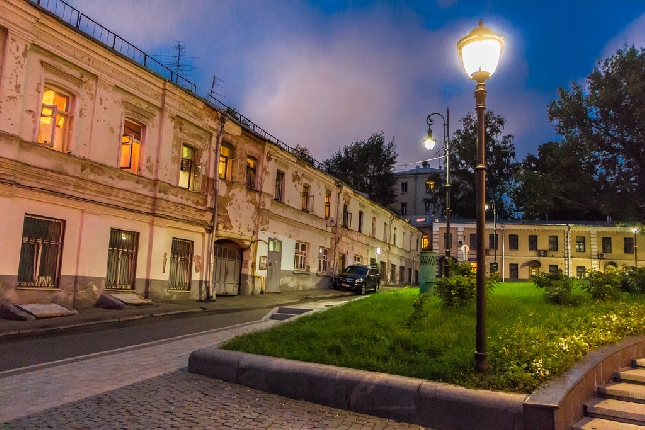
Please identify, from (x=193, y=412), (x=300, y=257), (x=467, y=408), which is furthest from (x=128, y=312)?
(x=300, y=257)

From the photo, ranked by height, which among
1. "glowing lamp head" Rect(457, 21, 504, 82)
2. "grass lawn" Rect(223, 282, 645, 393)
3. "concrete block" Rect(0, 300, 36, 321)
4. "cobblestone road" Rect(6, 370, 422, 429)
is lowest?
"cobblestone road" Rect(6, 370, 422, 429)

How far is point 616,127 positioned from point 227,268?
1821 centimetres

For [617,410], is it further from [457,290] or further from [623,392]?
[457,290]

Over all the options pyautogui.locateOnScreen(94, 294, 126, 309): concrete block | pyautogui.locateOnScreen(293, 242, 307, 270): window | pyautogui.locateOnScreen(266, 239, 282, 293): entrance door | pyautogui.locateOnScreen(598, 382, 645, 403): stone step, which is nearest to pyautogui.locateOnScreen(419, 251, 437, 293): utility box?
pyautogui.locateOnScreen(598, 382, 645, 403): stone step

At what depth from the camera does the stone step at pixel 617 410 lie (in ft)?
18.0

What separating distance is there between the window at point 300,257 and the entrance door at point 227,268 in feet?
17.5

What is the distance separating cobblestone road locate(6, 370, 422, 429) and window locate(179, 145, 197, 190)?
560 inches

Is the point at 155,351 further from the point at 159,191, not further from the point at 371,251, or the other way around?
the point at 371,251

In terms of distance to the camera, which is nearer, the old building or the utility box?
the old building

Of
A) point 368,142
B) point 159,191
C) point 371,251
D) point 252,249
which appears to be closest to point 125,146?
point 159,191

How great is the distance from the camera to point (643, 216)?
892 inches

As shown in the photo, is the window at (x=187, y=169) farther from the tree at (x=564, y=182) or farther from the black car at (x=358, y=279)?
the tree at (x=564, y=182)

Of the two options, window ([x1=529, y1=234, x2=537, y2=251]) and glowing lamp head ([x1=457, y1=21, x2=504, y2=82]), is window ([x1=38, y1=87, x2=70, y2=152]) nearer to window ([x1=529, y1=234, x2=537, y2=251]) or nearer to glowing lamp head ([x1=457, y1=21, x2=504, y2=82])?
glowing lamp head ([x1=457, y1=21, x2=504, y2=82])

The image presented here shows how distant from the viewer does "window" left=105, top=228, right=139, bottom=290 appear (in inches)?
651
